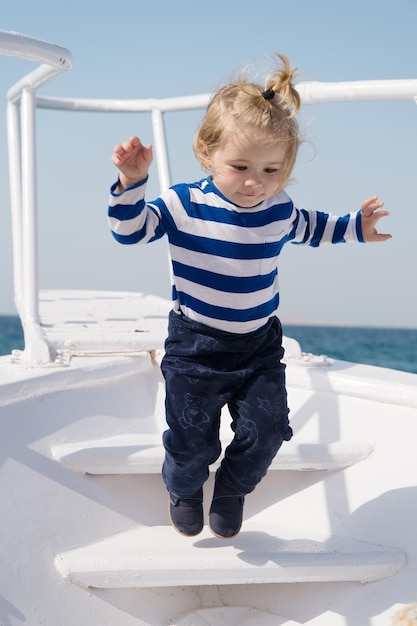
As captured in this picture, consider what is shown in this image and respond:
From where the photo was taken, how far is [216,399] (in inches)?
57.8

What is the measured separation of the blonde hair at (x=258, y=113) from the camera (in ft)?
4.45

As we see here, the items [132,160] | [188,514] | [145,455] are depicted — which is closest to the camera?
[132,160]

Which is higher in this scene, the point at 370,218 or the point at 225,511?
the point at 370,218

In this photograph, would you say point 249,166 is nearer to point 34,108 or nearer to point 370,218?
point 370,218

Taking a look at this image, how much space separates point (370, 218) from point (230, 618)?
840 millimetres

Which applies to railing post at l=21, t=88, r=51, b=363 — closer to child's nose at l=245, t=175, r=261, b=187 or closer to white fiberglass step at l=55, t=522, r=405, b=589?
white fiberglass step at l=55, t=522, r=405, b=589

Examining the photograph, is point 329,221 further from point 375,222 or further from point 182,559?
point 182,559

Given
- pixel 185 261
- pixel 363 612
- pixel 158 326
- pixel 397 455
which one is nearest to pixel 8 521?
pixel 185 261

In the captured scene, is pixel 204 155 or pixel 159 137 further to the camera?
pixel 159 137

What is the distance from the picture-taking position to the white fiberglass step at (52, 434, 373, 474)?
1645 millimetres

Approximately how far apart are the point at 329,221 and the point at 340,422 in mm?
505

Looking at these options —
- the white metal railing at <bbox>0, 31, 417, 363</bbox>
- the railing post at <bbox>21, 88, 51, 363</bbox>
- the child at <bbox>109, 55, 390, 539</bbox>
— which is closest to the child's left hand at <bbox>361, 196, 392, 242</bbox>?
the child at <bbox>109, 55, 390, 539</bbox>

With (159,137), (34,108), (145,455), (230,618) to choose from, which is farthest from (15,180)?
(230,618)

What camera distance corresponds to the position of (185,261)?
57.4 inches
